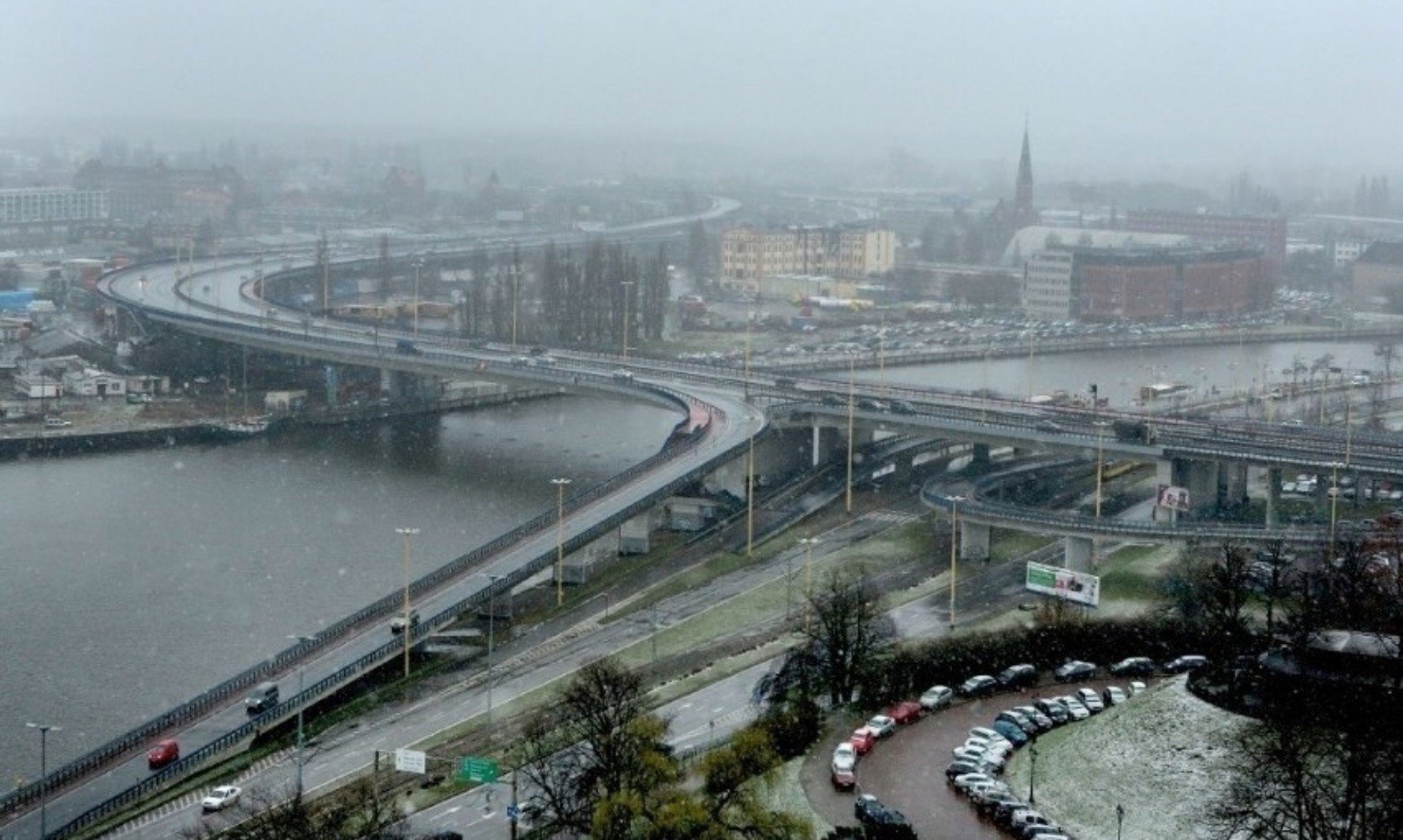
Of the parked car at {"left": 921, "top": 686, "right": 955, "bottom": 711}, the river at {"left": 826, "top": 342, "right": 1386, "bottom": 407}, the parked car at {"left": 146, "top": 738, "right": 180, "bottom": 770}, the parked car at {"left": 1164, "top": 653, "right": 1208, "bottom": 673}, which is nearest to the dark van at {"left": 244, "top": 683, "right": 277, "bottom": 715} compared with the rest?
the parked car at {"left": 146, "top": 738, "right": 180, "bottom": 770}

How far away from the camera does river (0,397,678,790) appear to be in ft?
27.9

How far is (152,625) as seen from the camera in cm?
927

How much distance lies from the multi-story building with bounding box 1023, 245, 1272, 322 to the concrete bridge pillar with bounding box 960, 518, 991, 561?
43.9ft

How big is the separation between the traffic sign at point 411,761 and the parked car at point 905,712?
1561mm

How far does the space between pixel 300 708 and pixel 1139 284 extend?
1803cm

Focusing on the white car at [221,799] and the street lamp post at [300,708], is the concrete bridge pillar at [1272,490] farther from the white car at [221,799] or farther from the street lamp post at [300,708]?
the white car at [221,799]

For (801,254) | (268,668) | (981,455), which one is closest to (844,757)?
(268,668)

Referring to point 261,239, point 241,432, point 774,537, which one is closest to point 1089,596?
point 774,537

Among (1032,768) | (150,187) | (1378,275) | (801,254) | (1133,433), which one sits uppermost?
(150,187)

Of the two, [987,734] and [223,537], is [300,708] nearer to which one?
[987,734]

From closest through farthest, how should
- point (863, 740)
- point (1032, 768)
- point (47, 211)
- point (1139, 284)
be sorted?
point (1032, 768) < point (863, 740) < point (1139, 284) < point (47, 211)

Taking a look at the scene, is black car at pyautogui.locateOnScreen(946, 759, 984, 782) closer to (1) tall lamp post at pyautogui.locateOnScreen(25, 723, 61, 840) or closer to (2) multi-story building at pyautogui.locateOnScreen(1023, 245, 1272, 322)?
(1) tall lamp post at pyautogui.locateOnScreen(25, 723, 61, 840)

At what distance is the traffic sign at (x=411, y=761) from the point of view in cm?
678

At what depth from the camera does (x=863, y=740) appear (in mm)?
6637
